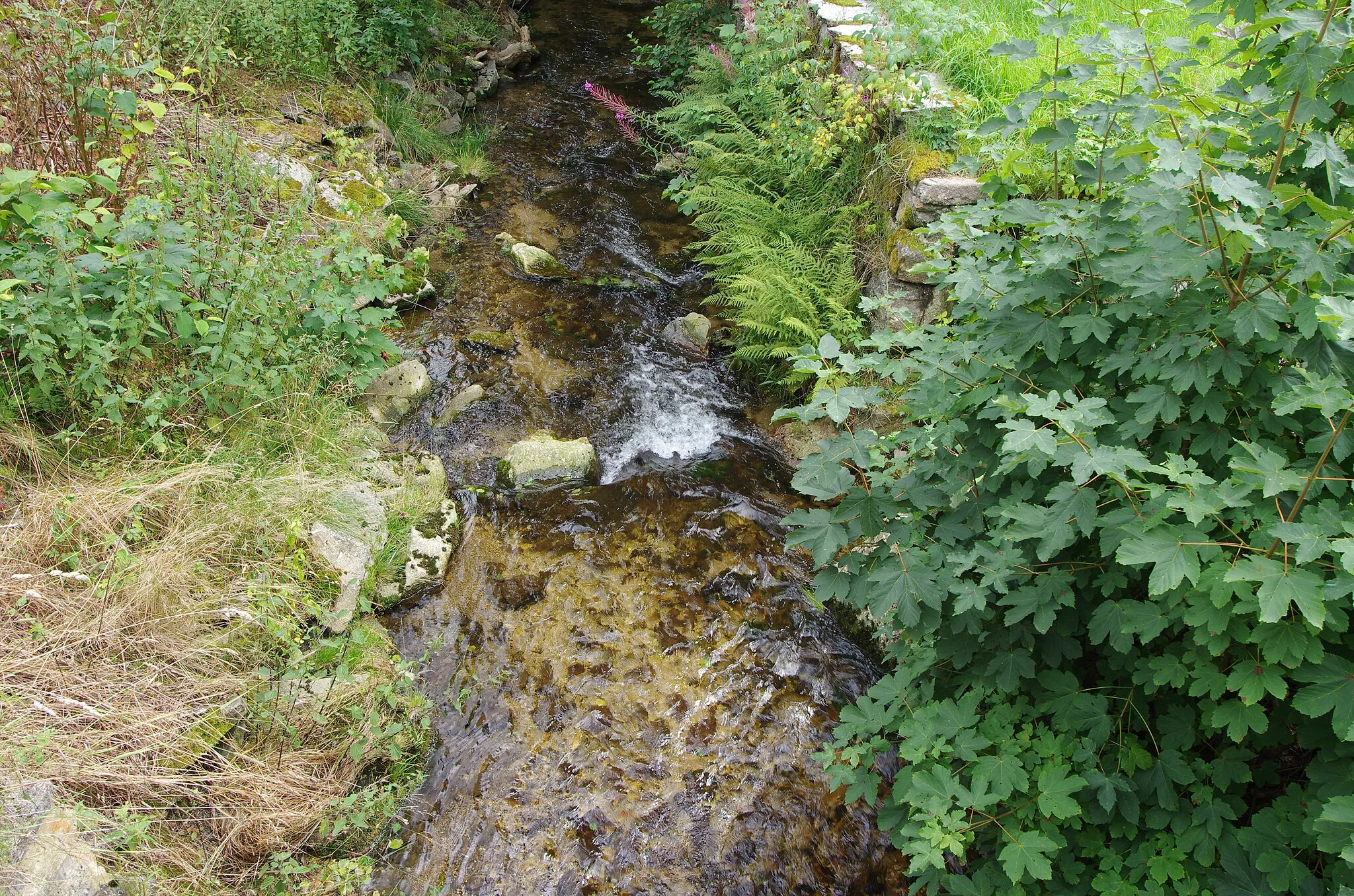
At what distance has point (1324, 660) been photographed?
191cm

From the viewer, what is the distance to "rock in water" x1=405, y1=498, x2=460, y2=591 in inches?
156

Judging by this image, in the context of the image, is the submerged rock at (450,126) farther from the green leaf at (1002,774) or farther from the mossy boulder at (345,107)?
the green leaf at (1002,774)

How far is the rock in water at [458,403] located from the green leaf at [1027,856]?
387 centimetres

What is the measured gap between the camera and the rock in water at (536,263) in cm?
638

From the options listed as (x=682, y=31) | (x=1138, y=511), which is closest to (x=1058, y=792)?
(x=1138, y=511)

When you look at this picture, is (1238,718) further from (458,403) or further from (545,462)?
(458,403)

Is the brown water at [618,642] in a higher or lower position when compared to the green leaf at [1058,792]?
lower

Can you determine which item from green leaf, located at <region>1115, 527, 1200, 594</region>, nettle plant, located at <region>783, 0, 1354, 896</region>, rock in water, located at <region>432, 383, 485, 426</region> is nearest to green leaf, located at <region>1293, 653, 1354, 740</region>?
nettle plant, located at <region>783, 0, 1354, 896</region>

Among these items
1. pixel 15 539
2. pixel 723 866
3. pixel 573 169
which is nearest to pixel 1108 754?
pixel 723 866

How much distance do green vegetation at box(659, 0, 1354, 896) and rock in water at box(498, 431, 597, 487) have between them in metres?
2.37

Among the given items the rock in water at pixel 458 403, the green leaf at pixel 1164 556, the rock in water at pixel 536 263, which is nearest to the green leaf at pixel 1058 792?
the green leaf at pixel 1164 556

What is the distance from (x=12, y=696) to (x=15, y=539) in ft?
2.23

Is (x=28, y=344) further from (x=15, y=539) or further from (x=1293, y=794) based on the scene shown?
(x=1293, y=794)

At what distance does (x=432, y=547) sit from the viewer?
4066 mm
